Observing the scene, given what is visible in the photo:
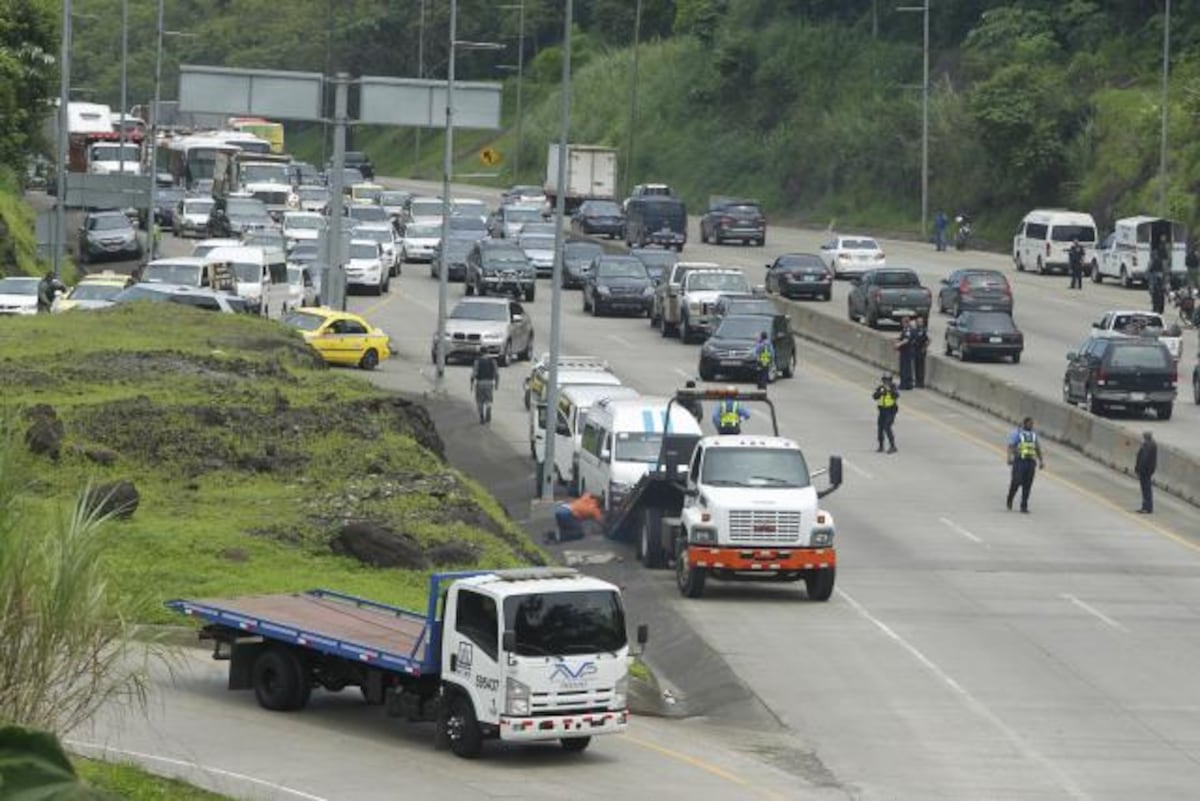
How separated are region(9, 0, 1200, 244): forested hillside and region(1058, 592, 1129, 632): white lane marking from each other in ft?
184

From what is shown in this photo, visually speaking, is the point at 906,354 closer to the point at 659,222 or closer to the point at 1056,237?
the point at 1056,237

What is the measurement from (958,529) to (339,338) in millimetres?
22192

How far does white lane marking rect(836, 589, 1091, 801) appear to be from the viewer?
23.8m

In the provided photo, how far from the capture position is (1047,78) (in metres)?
104

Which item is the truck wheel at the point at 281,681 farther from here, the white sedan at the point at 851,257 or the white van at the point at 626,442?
the white sedan at the point at 851,257

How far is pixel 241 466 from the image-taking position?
3688cm

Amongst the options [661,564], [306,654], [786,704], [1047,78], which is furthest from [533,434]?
[1047,78]

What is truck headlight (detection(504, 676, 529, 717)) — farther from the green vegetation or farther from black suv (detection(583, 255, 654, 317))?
black suv (detection(583, 255, 654, 317))

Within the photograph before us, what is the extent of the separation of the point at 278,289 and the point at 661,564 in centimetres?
3201

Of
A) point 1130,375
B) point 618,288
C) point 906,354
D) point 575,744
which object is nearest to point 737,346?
point 906,354

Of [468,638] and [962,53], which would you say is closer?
[468,638]

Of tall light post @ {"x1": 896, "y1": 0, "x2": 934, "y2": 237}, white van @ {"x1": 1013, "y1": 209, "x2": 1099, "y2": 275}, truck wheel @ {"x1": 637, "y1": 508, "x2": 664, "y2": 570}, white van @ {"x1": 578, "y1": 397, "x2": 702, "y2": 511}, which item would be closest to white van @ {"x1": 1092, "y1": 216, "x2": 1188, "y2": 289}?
white van @ {"x1": 1013, "y1": 209, "x2": 1099, "y2": 275}

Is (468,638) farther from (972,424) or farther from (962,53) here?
(962,53)

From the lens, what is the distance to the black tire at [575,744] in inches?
936
